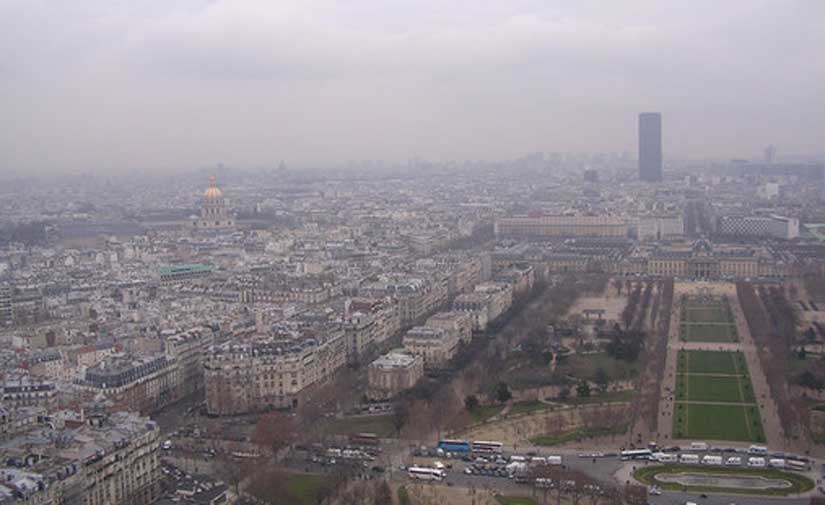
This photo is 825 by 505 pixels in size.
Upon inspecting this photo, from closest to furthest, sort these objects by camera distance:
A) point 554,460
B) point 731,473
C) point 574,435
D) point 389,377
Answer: point 731,473
point 554,460
point 574,435
point 389,377

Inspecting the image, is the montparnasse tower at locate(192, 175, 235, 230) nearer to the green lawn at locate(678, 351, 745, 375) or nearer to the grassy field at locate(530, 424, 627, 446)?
the green lawn at locate(678, 351, 745, 375)

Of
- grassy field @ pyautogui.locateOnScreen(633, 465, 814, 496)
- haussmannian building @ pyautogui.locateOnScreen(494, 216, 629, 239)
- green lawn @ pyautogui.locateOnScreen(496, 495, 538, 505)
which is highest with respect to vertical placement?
haussmannian building @ pyautogui.locateOnScreen(494, 216, 629, 239)

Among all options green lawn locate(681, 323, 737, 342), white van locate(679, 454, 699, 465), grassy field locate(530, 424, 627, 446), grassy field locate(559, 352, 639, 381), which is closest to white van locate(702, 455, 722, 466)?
white van locate(679, 454, 699, 465)

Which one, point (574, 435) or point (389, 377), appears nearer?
point (574, 435)

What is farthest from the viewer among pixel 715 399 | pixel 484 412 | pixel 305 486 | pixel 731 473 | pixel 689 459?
pixel 715 399

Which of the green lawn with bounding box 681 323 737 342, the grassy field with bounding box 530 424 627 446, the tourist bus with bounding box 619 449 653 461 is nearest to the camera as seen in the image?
the tourist bus with bounding box 619 449 653 461

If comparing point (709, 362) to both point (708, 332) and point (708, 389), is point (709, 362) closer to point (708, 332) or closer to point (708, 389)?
point (708, 389)

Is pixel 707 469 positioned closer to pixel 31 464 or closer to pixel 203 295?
pixel 31 464

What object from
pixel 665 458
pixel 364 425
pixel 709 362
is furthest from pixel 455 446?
pixel 709 362
